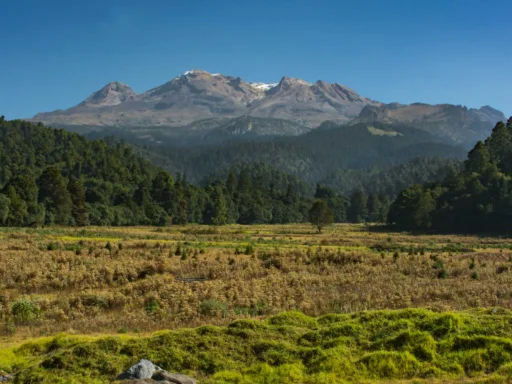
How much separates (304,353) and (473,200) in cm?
10985

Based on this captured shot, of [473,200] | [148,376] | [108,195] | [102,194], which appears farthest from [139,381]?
[108,195]

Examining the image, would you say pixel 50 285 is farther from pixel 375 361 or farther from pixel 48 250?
pixel 375 361

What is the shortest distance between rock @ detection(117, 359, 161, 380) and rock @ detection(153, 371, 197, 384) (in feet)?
0.55

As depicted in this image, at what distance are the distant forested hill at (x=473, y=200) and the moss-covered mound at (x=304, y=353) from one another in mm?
100752

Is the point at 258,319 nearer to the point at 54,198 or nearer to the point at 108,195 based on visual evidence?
the point at 54,198

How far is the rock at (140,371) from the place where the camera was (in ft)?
39.5

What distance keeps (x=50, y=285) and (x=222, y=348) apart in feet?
62.2

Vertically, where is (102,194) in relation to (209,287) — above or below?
above

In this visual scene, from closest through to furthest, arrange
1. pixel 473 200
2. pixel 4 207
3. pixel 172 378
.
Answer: pixel 172 378
pixel 4 207
pixel 473 200

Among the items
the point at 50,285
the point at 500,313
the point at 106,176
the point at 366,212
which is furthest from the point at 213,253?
the point at 366,212

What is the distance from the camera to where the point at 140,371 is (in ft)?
39.7

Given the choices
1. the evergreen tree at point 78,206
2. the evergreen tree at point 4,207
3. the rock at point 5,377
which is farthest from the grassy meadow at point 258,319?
the evergreen tree at point 78,206

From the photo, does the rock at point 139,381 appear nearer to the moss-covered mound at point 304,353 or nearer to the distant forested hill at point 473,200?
the moss-covered mound at point 304,353

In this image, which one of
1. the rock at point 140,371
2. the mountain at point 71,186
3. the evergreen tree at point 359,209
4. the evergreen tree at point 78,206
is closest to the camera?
the rock at point 140,371
